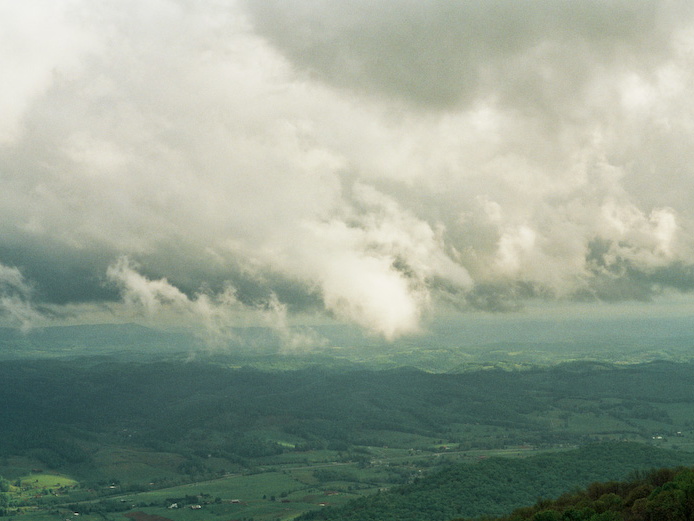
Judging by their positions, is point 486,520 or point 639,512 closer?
point 639,512

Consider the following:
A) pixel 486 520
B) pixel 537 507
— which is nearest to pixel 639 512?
pixel 537 507

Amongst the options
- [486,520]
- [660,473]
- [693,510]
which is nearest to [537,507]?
[486,520]

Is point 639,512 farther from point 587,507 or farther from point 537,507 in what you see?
point 537,507

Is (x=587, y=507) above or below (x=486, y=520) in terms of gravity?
above

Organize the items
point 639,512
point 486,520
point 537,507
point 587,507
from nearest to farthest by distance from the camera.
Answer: point 639,512, point 587,507, point 537,507, point 486,520

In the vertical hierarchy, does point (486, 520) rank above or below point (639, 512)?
below

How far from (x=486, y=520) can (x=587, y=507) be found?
43.4 m

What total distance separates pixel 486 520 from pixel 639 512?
174ft

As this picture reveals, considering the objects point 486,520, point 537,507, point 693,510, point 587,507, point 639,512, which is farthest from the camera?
point 486,520

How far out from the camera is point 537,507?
130m

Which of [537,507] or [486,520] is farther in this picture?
[486,520]

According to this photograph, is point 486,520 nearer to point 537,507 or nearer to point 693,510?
point 537,507

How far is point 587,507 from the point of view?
350ft

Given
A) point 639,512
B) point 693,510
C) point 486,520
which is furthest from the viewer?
point 486,520
